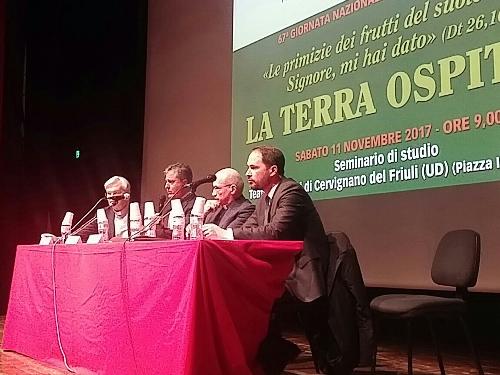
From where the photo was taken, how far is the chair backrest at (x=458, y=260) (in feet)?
8.73

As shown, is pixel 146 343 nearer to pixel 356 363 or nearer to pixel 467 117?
pixel 356 363

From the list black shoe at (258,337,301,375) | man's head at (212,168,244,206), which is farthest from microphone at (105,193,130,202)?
black shoe at (258,337,301,375)

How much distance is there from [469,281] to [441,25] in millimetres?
1346

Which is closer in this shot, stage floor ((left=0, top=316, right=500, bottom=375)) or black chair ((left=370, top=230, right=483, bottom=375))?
black chair ((left=370, top=230, right=483, bottom=375))

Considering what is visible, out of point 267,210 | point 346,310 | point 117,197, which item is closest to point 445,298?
point 346,310

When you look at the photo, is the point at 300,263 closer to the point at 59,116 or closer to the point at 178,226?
the point at 178,226

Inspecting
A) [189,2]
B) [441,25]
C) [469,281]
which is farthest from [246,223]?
[189,2]

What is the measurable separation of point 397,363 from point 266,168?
51.1 inches

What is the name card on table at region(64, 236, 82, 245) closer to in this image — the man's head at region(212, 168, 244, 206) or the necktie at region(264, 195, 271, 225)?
Answer: the man's head at region(212, 168, 244, 206)

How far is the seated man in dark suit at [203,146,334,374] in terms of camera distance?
257 cm

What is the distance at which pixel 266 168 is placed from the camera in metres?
2.99

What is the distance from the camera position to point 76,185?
20.0 ft

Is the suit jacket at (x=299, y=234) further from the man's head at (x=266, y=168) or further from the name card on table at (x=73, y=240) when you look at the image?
the name card on table at (x=73, y=240)

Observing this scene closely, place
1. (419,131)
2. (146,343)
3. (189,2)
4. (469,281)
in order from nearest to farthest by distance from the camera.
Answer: (146,343) < (469,281) < (419,131) < (189,2)
